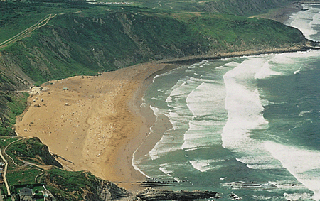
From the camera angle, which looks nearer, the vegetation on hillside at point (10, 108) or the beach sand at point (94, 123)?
the beach sand at point (94, 123)

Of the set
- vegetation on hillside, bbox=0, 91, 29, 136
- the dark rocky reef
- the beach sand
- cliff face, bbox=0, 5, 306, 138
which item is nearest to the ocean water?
the dark rocky reef

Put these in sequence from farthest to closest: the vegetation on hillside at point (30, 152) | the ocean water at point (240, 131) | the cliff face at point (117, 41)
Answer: the cliff face at point (117, 41), the ocean water at point (240, 131), the vegetation on hillside at point (30, 152)

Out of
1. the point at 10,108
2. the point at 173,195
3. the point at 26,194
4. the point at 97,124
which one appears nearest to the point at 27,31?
the point at 10,108

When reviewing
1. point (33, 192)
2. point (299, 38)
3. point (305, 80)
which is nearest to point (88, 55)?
point (305, 80)

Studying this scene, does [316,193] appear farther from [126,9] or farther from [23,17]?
[126,9]

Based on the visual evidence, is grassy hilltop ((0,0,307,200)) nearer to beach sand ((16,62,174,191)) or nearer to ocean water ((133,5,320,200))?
beach sand ((16,62,174,191))

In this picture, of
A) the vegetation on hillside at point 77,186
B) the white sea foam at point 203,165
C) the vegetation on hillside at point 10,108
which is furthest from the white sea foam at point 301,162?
the vegetation on hillside at point 10,108

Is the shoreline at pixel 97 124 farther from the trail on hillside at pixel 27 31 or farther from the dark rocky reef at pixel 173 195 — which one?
the trail on hillside at pixel 27 31
